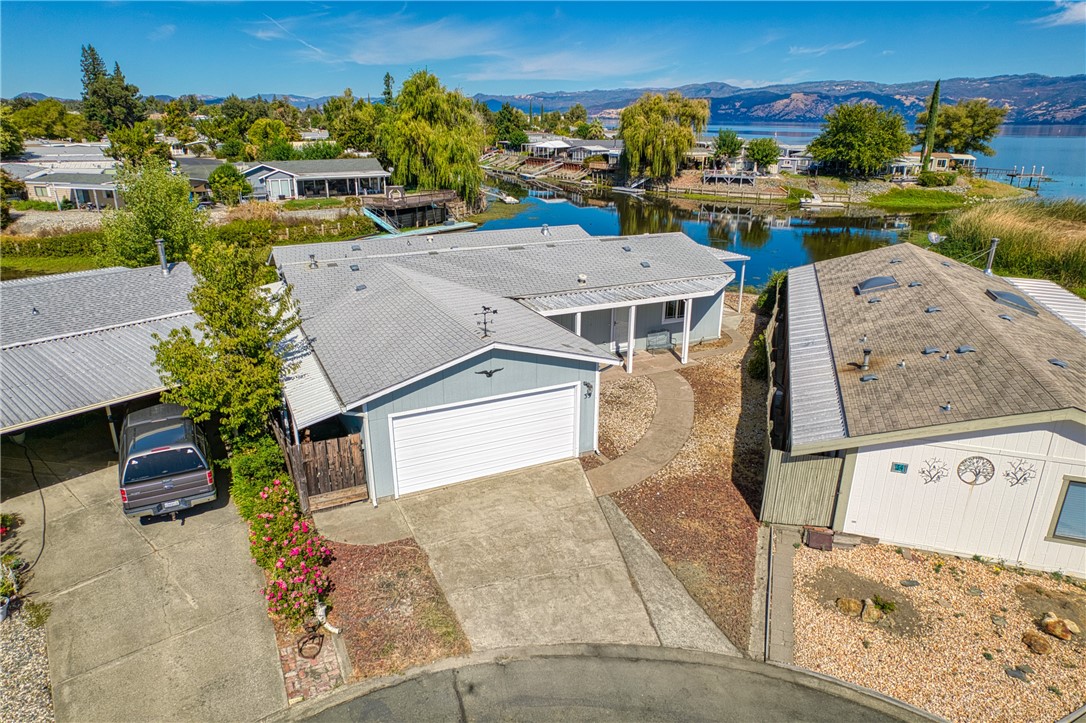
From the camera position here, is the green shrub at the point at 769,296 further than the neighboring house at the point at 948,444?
Yes

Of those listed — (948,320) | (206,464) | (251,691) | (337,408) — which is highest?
(948,320)

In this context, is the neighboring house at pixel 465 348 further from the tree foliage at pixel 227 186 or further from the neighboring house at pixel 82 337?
the tree foliage at pixel 227 186

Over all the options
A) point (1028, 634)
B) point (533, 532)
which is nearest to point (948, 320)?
point (1028, 634)

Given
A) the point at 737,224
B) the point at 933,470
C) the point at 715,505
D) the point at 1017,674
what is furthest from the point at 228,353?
the point at 737,224

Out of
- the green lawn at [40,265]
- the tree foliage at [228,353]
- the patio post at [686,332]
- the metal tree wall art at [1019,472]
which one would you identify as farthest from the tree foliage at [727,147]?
the tree foliage at [228,353]

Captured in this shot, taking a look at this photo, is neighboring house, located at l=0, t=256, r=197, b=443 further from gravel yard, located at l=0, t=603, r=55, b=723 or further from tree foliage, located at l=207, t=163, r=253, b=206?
tree foliage, located at l=207, t=163, r=253, b=206

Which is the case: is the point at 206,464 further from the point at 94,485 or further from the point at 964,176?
the point at 964,176
